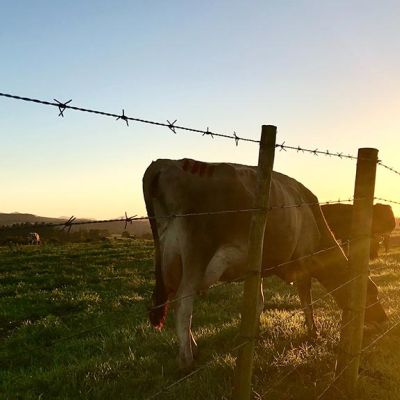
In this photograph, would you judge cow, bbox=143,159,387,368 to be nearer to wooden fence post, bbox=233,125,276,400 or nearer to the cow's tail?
the cow's tail

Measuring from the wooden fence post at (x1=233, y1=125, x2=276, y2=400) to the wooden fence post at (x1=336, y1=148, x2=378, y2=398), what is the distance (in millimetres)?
1850

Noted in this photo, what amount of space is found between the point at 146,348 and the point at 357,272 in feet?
10.5

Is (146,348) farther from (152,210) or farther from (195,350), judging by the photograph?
(152,210)

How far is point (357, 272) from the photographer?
16.4 feet

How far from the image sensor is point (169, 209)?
21.8 feet

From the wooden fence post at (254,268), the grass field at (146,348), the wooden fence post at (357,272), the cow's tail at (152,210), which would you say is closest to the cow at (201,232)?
the cow's tail at (152,210)

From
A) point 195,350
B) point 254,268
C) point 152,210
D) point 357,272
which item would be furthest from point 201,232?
point 254,268

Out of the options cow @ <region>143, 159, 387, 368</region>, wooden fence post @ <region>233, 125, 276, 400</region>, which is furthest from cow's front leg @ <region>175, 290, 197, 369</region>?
wooden fence post @ <region>233, 125, 276, 400</region>

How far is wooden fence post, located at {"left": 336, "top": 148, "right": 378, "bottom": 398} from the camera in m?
4.98

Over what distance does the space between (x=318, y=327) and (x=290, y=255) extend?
4.31 ft

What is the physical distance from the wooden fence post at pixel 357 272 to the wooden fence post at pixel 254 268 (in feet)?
6.07

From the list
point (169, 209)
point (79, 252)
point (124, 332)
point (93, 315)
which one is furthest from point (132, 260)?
point (169, 209)

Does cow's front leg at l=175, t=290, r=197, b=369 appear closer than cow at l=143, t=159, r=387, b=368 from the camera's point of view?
Yes

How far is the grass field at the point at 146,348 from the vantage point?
5125mm
